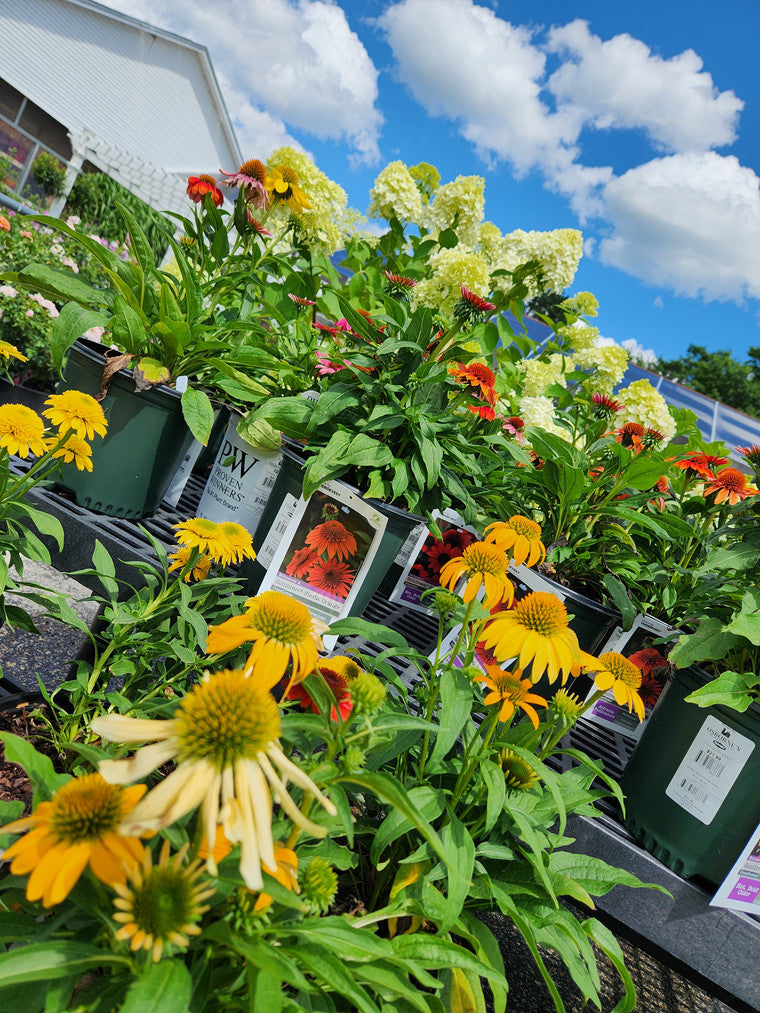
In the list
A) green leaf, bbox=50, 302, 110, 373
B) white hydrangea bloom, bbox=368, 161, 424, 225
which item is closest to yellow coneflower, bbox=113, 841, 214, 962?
green leaf, bbox=50, 302, 110, 373

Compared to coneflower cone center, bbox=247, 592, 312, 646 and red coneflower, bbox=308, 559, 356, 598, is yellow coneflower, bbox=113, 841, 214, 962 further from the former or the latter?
red coneflower, bbox=308, 559, 356, 598

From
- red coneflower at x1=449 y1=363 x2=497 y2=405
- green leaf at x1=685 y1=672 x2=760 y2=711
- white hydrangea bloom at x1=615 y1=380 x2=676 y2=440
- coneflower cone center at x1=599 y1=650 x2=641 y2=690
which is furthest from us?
white hydrangea bloom at x1=615 y1=380 x2=676 y2=440

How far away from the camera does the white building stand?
1167 centimetres

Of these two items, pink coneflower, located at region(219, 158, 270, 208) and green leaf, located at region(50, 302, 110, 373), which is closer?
green leaf, located at region(50, 302, 110, 373)

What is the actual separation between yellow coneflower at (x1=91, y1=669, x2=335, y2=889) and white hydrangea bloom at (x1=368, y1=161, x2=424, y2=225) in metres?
2.16

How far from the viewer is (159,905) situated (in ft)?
1.43

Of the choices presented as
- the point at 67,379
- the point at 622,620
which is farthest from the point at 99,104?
the point at 622,620

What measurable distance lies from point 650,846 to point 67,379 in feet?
5.03

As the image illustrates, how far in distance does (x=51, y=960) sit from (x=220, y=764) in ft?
0.63

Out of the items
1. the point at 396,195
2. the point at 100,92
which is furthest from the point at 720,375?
the point at 396,195

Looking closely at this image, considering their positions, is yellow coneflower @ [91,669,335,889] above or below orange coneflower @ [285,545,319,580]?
above

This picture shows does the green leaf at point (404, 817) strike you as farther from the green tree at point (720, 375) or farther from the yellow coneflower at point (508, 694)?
the green tree at point (720, 375)

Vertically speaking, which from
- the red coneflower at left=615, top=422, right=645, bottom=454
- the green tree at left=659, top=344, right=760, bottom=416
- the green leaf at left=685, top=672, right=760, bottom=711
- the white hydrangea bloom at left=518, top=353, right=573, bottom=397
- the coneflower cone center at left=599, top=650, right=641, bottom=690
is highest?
the green tree at left=659, top=344, right=760, bottom=416

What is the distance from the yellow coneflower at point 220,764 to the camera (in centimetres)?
41
